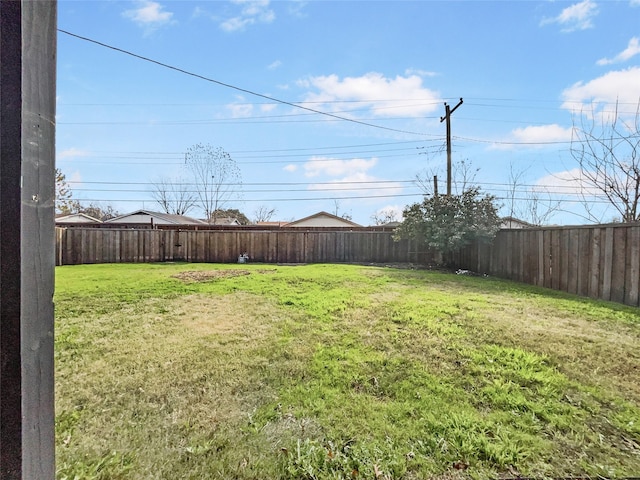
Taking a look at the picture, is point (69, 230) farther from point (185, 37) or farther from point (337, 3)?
point (337, 3)

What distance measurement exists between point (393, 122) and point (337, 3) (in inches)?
336

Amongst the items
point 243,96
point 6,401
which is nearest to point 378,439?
point 6,401

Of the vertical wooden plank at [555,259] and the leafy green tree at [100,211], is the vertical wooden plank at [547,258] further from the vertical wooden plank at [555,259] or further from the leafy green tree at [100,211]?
the leafy green tree at [100,211]

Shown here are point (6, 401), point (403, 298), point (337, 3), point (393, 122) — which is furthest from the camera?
point (393, 122)

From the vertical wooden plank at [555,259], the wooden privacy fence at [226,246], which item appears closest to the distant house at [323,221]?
the wooden privacy fence at [226,246]

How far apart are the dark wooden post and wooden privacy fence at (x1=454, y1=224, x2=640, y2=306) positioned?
689cm

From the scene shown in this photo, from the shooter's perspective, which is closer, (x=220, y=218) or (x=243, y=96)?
(x=243, y=96)

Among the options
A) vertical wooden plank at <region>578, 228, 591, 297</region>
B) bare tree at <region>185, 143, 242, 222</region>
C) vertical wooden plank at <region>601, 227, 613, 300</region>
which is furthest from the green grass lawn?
bare tree at <region>185, 143, 242, 222</region>

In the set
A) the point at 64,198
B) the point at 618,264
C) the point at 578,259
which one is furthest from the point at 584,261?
the point at 64,198

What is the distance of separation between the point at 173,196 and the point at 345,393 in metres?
28.9

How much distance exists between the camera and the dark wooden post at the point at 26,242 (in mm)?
613

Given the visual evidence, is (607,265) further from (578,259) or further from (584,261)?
(578,259)

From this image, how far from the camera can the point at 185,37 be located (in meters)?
5.86

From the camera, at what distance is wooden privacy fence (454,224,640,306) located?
487 cm
